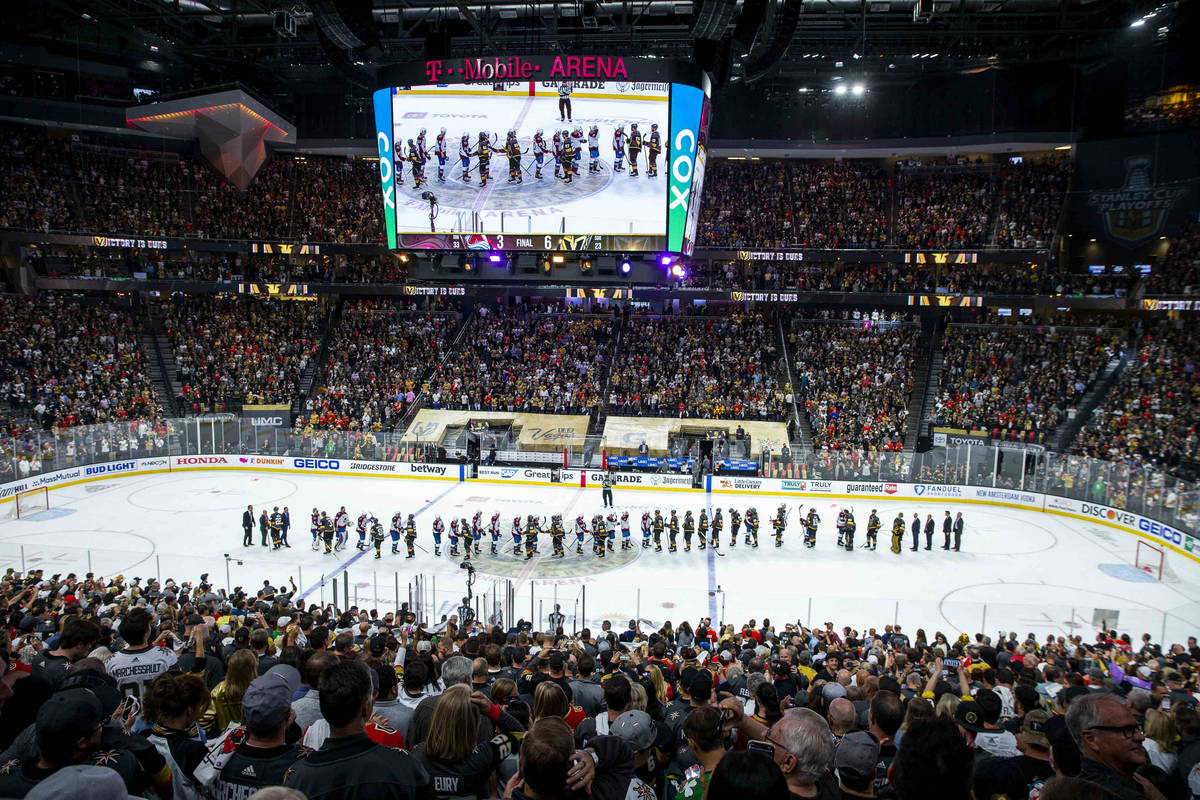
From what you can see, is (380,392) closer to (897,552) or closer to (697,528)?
(697,528)

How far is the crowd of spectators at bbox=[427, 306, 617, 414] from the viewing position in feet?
111

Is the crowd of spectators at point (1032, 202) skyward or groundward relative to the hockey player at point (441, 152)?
skyward

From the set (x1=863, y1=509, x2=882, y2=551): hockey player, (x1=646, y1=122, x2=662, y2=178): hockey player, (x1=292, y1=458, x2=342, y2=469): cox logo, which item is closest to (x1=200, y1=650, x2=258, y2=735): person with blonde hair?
(x1=646, y1=122, x2=662, y2=178): hockey player

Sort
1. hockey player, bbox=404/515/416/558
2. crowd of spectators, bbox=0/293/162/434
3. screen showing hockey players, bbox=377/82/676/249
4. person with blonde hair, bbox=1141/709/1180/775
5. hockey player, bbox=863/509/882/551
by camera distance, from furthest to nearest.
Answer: crowd of spectators, bbox=0/293/162/434
hockey player, bbox=863/509/882/551
hockey player, bbox=404/515/416/558
screen showing hockey players, bbox=377/82/676/249
person with blonde hair, bbox=1141/709/1180/775

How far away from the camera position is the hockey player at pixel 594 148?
20031mm

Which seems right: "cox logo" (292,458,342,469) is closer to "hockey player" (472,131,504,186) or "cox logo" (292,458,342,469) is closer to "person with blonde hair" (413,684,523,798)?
"hockey player" (472,131,504,186)

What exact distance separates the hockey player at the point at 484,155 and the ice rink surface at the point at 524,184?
113 millimetres

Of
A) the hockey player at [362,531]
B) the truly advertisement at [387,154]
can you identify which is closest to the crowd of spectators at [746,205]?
the truly advertisement at [387,154]

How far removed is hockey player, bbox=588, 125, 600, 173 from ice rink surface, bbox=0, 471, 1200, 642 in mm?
10553

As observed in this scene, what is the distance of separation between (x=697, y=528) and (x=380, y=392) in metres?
18.4

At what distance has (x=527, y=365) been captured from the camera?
36.1 m

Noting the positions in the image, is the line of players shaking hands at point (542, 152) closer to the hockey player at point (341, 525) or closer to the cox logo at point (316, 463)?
the hockey player at point (341, 525)

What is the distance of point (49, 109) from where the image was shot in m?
34.6

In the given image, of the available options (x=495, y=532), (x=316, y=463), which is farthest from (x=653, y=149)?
(x=316, y=463)
